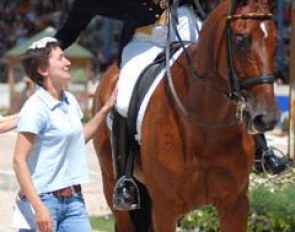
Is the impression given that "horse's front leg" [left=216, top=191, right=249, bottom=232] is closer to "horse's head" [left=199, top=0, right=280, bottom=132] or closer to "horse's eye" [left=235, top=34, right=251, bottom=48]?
"horse's head" [left=199, top=0, right=280, bottom=132]

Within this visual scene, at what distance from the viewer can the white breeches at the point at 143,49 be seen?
23.7ft

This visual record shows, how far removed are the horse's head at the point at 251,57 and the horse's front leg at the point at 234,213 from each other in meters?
0.92

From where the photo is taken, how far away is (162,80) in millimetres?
6887

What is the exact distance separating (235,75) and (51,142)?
1.18 metres

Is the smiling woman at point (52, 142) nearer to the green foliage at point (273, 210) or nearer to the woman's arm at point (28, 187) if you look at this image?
the woman's arm at point (28, 187)

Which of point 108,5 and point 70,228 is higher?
point 108,5

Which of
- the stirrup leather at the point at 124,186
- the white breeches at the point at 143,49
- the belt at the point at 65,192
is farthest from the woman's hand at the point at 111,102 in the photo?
the belt at the point at 65,192

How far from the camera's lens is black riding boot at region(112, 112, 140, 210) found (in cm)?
727

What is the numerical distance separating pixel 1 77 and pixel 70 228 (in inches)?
987

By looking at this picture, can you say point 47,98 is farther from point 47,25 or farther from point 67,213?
point 47,25

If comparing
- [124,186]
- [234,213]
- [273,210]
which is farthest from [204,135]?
[273,210]

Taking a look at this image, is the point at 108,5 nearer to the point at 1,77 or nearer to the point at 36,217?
the point at 36,217

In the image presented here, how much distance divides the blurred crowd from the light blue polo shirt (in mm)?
23266

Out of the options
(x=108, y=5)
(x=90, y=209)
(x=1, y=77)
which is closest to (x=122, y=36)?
(x=108, y=5)
